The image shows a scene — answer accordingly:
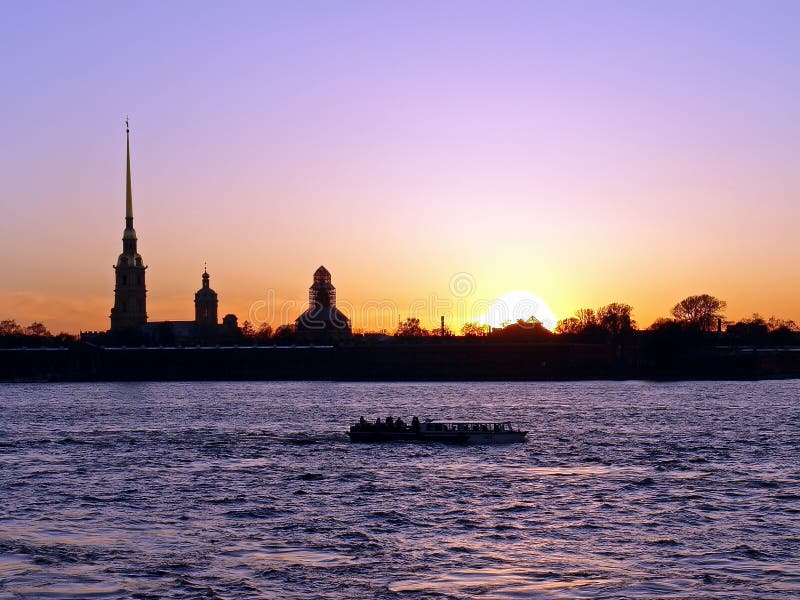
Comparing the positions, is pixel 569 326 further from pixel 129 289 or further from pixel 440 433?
pixel 440 433

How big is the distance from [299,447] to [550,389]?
197 feet

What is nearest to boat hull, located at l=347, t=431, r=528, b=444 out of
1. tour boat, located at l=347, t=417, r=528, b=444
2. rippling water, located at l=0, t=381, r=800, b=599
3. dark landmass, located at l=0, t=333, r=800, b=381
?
tour boat, located at l=347, t=417, r=528, b=444

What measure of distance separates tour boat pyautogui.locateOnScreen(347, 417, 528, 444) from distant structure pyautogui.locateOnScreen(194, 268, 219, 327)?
14611cm

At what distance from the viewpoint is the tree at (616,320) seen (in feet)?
481

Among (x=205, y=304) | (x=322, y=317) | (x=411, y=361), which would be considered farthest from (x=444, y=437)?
(x=205, y=304)

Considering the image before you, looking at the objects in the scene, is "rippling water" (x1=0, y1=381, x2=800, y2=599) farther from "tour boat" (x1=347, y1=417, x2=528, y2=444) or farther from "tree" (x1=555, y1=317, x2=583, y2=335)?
"tree" (x1=555, y1=317, x2=583, y2=335)

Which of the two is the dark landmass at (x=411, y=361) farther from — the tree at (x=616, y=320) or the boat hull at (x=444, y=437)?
the boat hull at (x=444, y=437)

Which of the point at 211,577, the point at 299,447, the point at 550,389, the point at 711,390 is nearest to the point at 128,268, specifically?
the point at 550,389

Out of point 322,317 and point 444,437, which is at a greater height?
point 322,317

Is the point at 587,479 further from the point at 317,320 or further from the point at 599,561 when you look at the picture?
the point at 317,320

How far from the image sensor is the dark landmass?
12694 cm

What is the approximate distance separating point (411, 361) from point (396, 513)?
342ft

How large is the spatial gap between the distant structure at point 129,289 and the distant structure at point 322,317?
23.8 meters

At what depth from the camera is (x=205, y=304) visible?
194 m
